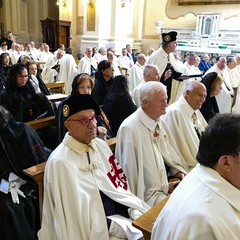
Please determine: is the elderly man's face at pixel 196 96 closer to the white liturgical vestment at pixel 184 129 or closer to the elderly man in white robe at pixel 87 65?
the white liturgical vestment at pixel 184 129

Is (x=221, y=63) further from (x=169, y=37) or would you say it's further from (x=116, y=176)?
(x=116, y=176)

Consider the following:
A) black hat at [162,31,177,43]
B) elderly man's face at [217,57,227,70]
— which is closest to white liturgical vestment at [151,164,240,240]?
black hat at [162,31,177,43]

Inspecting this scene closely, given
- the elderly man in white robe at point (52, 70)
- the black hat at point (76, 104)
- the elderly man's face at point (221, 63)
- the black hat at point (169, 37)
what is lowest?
the elderly man in white robe at point (52, 70)

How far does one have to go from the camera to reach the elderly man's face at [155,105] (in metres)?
2.82

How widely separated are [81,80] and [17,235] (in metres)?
2.01

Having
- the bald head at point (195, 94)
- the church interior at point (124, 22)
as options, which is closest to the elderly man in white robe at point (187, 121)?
the bald head at point (195, 94)

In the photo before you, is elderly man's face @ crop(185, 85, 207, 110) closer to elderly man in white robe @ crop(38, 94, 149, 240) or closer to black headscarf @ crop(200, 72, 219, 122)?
black headscarf @ crop(200, 72, 219, 122)

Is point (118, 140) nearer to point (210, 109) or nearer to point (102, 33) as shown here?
point (210, 109)

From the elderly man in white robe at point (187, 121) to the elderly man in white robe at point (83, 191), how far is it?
1186mm

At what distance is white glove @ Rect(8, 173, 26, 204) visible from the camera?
8.39 ft

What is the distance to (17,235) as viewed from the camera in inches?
99.7

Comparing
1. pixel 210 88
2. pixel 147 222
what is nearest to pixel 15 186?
pixel 147 222

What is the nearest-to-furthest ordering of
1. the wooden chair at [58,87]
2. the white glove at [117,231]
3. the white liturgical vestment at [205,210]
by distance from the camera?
the white liturgical vestment at [205,210]
the white glove at [117,231]
the wooden chair at [58,87]

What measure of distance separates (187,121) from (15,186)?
76.5 inches
